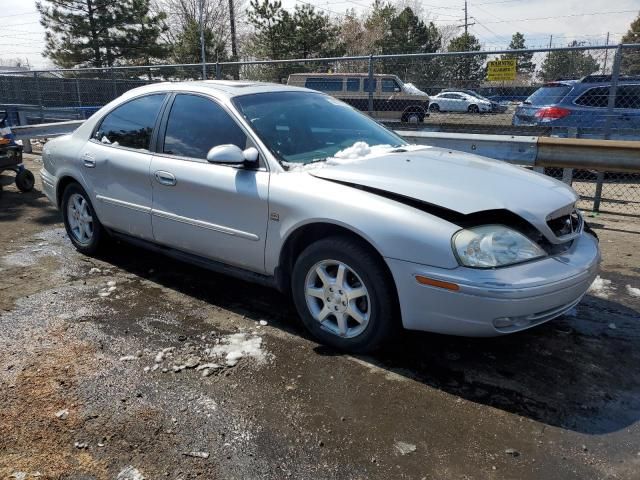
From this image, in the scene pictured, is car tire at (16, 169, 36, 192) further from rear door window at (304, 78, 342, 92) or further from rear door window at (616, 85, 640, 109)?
rear door window at (616, 85, 640, 109)

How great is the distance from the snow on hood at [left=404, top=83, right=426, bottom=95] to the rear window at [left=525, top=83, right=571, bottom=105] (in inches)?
79.5

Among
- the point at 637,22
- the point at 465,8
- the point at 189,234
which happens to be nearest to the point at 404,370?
the point at 189,234

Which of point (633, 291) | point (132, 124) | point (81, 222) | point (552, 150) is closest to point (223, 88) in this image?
point (132, 124)

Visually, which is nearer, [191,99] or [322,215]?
[322,215]

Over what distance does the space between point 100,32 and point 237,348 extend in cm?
3552

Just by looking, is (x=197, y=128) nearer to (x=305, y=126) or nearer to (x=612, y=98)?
(x=305, y=126)

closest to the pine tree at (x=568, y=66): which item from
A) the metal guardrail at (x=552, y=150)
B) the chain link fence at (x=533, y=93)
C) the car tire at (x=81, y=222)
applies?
the chain link fence at (x=533, y=93)

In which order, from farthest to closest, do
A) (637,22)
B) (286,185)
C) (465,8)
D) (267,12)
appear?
(465,8)
(637,22)
(267,12)
(286,185)

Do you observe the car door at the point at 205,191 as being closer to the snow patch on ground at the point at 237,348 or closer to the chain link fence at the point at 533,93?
the snow patch on ground at the point at 237,348

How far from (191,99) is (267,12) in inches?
1225

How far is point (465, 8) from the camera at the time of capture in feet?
214

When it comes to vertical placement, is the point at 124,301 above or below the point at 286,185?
below

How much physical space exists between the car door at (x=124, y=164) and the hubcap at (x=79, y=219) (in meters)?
0.32

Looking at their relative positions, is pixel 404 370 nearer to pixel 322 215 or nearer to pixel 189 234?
pixel 322 215
